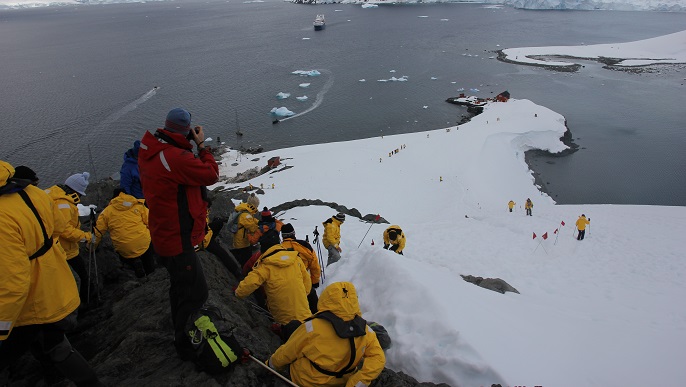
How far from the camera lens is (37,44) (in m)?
90.4

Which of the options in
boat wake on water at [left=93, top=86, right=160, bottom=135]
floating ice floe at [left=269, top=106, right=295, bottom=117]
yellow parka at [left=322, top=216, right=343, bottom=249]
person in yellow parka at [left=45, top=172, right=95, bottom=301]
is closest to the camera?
person in yellow parka at [left=45, top=172, right=95, bottom=301]

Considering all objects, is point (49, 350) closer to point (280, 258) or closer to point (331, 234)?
point (280, 258)

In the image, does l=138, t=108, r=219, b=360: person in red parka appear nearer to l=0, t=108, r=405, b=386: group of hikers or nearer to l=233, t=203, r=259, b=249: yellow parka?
l=0, t=108, r=405, b=386: group of hikers

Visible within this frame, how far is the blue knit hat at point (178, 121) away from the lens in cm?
350

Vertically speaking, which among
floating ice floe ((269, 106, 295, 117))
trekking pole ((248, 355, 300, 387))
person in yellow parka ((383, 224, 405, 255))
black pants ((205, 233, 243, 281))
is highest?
trekking pole ((248, 355, 300, 387))

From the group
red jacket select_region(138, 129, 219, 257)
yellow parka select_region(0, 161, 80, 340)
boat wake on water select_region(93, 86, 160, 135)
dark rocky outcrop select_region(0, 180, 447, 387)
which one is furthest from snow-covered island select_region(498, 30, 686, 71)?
yellow parka select_region(0, 161, 80, 340)

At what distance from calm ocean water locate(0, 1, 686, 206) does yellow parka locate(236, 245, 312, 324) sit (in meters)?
26.4

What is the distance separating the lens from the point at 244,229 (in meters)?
7.38

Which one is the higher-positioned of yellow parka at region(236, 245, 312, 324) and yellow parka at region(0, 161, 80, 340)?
yellow parka at region(0, 161, 80, 340)

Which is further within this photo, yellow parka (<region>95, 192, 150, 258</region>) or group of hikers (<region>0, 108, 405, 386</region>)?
yellow parka (<region>95, 192, 150, 258</region>)

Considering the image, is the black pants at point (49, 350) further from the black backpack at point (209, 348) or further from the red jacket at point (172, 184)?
the red jacket at point (172, 184)

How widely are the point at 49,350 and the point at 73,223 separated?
2.69m

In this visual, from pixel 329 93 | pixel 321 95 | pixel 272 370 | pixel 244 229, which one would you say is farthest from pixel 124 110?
pixel 272 370

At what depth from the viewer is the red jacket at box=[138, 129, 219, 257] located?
3.39m
